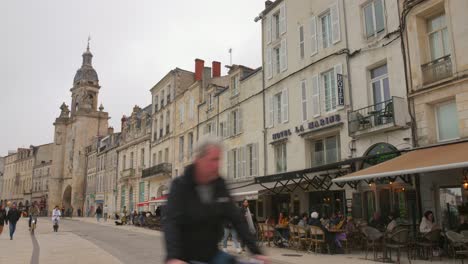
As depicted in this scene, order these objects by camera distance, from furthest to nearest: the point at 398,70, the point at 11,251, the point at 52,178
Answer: the point at 52,178 → the point at 398,70 → the point at 11,251

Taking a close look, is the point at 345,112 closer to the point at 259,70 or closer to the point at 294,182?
the point at 294,182

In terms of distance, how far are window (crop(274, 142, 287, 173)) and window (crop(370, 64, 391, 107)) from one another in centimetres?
552

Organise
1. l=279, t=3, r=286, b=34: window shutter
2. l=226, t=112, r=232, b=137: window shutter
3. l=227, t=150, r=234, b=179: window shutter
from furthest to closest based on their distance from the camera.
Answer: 1. l=226, t=112, r=232, b=137: window shutter
2. l=227, t=150, r=234, b=179: window shutter
3. l=279, t=3, r=286, b=34: window shutter

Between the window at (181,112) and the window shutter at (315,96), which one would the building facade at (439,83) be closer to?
the window shutter at (315,96)

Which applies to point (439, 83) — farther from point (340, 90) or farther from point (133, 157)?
point (133, 157)

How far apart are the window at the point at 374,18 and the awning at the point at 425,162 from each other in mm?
4909

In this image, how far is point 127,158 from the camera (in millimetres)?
43531

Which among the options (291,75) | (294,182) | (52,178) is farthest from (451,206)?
(52,178)

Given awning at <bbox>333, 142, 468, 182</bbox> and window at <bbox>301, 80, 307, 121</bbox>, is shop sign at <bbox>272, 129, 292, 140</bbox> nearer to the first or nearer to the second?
window at <bbox>301, 80, 307, 121</bbox>

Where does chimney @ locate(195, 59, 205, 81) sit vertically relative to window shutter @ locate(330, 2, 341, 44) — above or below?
above

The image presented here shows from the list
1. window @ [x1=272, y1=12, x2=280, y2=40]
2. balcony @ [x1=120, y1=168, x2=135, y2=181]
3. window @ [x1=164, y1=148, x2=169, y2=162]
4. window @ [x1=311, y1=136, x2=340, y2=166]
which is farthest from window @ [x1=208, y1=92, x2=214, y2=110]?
balcony @ [x1=120, y1=168, x2=135, y2=181]

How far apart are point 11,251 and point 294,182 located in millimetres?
9950

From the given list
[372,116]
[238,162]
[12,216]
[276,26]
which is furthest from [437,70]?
[12,216]

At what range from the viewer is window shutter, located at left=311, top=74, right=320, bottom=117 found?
56.1 feet
